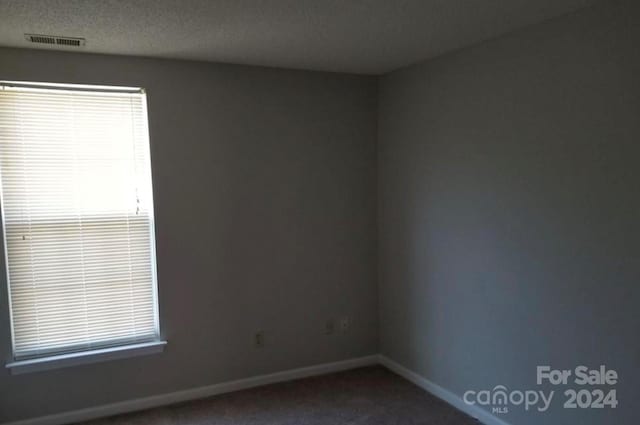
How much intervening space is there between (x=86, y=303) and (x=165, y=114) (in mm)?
1316

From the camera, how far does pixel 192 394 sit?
320cm

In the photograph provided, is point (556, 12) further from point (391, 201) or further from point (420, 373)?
point (420, 373)

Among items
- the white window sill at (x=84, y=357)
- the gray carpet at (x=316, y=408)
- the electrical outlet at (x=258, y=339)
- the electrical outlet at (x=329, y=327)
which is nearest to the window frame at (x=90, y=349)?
the white window sill at (x=84, y=357)

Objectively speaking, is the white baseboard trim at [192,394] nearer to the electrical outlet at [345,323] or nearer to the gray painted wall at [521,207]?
the electrical outlet at [345,323]

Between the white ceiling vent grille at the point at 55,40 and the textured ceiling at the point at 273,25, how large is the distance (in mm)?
51

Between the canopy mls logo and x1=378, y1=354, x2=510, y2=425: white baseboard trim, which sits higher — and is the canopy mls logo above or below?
above

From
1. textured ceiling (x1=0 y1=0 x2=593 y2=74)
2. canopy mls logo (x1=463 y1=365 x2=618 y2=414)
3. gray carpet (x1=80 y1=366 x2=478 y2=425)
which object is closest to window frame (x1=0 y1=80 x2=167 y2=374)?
textured ceiling (x1=0 y1=0 x2=593 y2=74)

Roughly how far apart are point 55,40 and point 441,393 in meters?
3.22

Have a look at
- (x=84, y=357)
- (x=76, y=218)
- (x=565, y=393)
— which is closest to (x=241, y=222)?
(x=76, y=218)

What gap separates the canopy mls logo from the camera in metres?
2.18

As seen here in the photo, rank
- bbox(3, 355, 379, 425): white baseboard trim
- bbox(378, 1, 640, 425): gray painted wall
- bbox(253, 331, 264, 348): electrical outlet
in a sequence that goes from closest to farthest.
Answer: bbox(378, 1, 640, 425): gray painted wall < bbox(3, 355, 379, 425): white baseboard trim < bbox(253, 331, 264, 348): electrical outlet

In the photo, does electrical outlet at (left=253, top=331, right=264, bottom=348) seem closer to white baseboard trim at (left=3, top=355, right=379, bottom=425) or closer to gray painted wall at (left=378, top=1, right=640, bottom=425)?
white baseboard trim at (left=3, top=355, right=379, bottom=425)

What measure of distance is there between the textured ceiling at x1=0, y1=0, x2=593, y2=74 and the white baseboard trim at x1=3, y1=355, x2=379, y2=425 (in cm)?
224

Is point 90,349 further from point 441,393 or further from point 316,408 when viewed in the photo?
point 441,393
